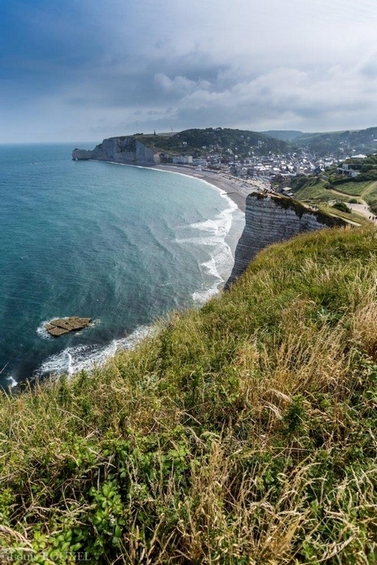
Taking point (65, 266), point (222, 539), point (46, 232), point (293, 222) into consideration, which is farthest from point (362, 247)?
point (46, 232)

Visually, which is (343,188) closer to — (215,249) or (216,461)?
(215,249)

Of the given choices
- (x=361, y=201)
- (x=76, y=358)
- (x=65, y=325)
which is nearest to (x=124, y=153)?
(x=361, y=201)

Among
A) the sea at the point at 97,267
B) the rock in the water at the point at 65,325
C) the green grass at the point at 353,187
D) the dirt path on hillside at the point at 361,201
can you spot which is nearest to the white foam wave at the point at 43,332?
the sea at the point at 97,267

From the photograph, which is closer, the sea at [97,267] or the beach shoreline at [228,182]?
the sea at [97,267]

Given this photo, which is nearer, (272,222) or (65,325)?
(272,222)

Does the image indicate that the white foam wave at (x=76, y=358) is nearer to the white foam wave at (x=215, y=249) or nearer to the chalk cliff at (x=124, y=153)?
the white foam wave at (x=215, y=249)

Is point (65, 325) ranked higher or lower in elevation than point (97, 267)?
lower

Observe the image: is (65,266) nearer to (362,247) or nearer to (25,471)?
(362,247)
